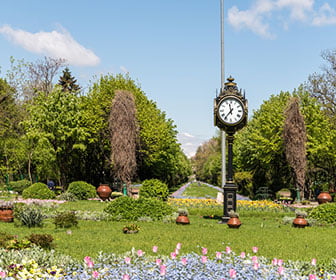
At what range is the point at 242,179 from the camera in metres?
33.2

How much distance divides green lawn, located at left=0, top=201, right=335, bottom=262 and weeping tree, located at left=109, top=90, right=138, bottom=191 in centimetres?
1101

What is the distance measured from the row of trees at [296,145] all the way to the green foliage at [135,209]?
13.3 metres

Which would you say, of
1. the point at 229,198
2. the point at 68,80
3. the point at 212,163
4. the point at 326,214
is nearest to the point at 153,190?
the point at 229,198

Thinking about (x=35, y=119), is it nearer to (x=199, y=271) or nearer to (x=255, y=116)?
(x=255, y=116)

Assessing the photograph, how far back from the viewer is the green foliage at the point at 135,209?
536 inches

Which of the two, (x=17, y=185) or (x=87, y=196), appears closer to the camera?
(x=87, y=196)

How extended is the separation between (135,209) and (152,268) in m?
8.34

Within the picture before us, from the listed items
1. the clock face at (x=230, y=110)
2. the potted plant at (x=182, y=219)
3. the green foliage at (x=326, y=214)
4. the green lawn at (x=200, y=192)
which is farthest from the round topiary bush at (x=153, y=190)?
the green lawn at (x=200, y=192)

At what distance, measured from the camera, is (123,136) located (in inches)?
941

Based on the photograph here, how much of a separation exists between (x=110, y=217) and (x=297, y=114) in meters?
15.6

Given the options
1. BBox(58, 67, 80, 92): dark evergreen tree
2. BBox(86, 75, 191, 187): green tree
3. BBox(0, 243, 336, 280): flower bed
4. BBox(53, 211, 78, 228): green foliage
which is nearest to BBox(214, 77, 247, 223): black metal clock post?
BBox(53, 211, 78, 228): green foliage

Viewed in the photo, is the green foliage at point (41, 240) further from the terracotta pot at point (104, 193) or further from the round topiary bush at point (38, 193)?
the round topiary bush at point (38, 193)

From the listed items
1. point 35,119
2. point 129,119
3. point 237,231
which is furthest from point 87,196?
point 237,231

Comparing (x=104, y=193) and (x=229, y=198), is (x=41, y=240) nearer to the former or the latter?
(x=229, y=198)
